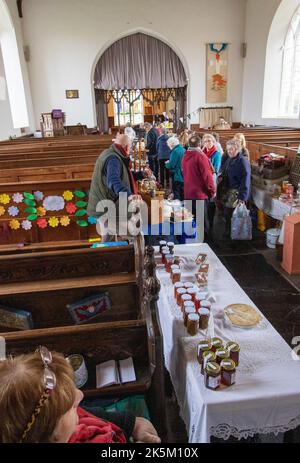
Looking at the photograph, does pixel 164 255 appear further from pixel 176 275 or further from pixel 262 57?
pixel 262 57

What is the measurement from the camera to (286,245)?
12.6 ft

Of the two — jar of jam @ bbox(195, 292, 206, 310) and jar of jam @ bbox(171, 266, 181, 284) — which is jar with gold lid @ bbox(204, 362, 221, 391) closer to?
jar of jam @ bbox(195, 292, 206, 310)

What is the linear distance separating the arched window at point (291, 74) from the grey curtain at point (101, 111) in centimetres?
686

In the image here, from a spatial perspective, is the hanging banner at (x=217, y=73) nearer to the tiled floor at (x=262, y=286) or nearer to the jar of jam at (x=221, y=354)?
the tiled floor at (x=262, y=286)

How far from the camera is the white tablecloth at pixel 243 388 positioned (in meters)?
1.39

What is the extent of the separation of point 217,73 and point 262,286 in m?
12.2

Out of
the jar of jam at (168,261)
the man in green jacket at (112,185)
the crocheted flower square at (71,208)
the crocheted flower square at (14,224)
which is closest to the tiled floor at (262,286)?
the jar of jam at (168,261)

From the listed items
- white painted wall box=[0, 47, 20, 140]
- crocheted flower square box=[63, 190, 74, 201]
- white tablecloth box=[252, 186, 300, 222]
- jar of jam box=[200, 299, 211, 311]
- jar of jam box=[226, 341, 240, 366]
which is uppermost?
white painted wall box=[0, 47, 20, 140]

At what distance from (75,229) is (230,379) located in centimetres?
276

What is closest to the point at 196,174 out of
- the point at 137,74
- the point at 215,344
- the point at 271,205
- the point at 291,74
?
the point at 271,205

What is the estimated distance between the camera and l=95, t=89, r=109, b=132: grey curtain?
1384 centimetres

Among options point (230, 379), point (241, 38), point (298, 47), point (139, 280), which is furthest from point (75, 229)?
Result: point (241, 38)

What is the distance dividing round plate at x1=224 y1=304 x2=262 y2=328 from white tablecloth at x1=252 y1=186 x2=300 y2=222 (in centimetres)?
234

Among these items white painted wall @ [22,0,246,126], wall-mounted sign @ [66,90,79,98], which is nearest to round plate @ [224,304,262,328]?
white painted wall @ [22,0,246,126]
